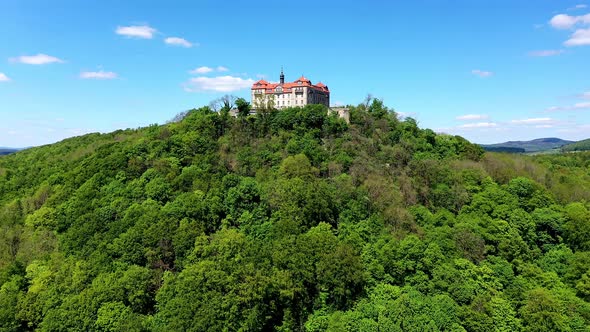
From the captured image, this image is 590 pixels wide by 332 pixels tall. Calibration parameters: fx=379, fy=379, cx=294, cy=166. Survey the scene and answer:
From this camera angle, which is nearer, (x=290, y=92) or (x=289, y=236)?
(x=289, y=236)

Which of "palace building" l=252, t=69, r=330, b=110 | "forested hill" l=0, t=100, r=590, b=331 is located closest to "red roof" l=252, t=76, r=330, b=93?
"palace building" l=252, t=69, r=330, b=110

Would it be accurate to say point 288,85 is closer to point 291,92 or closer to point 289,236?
point 291,92

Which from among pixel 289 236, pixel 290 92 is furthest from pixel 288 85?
pixel 289 236

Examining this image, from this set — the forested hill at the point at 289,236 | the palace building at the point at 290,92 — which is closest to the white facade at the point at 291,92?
the palace building at the point at 290,92

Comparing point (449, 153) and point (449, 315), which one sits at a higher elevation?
point (449, 153)

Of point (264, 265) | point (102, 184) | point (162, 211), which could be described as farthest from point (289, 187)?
point (102, 184)

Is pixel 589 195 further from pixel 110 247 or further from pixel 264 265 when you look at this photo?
pixel 110 247

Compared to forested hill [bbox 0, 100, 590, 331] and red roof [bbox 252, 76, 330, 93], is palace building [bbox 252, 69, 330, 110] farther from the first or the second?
forested hill [bbox 0, 100, 590, 331]

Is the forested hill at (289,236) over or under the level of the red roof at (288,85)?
under

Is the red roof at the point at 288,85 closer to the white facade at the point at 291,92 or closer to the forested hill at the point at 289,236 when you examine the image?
the white facade at the point at 291,92
